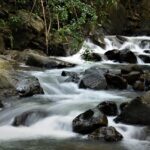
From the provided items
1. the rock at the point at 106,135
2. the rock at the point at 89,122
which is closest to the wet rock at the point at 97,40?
the rock at the point at 89,122

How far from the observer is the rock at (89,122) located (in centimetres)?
729

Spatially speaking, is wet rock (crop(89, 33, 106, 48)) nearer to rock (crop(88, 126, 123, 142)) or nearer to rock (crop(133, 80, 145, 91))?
rock (crop(133, 80, 145, 91))

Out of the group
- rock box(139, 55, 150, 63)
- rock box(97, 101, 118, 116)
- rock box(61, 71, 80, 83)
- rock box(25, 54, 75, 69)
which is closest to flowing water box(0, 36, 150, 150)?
rock box(61, 71, 80, 83)

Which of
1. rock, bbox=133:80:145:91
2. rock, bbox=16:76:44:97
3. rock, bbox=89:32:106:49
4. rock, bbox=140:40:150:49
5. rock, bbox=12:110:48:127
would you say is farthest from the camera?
rock, bbox=140:40:150:49

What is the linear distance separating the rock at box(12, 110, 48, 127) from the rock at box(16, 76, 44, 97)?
1.39 m

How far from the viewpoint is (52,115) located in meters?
8.27

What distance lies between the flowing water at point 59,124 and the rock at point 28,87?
164 mm

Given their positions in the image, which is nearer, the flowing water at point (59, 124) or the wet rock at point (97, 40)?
the flowing water at point (59, 124)

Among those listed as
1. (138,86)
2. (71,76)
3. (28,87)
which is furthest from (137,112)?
(71,76)

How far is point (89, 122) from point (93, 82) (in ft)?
12.2

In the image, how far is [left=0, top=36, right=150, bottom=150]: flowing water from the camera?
6762mm

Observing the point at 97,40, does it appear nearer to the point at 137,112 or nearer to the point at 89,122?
the point at 137,112

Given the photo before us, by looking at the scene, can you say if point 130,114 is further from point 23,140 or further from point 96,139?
point 23,140

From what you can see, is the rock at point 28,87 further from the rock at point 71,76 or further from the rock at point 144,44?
the rock at point 144,44
